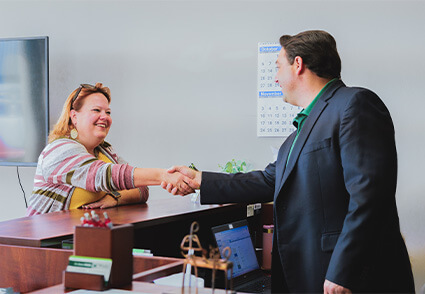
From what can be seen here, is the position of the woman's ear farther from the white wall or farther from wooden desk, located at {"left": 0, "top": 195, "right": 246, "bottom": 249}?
the white wall

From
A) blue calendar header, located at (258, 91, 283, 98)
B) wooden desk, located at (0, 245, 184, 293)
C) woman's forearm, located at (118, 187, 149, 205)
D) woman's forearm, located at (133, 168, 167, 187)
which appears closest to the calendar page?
blue calendar header, located at (258, 91, 283, 98)

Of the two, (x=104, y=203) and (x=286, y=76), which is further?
(x=104, y=203)

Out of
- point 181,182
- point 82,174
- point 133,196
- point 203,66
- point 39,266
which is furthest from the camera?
point 203,66

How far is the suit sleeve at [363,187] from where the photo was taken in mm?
1845

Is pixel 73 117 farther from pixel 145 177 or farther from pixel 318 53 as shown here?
pixel 318 53

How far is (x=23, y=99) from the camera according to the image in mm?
4125

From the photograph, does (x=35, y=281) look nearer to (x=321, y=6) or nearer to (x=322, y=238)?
(x=322, y=238)

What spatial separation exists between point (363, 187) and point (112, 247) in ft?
2.67

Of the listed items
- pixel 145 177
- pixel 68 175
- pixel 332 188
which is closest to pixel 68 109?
pixel 68 175

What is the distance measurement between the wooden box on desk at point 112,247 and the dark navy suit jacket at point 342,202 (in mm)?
691

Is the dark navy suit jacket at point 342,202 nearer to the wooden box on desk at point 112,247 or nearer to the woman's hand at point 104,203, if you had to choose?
the wooden box on desk at point 112,247

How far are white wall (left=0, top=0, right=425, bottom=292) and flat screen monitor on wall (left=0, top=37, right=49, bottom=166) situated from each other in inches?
10.7

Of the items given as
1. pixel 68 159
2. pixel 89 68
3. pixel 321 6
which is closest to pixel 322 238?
pixel 68 159

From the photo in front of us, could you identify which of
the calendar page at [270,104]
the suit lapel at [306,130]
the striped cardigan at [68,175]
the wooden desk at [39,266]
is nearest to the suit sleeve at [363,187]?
the suit lapel at [306,130]
